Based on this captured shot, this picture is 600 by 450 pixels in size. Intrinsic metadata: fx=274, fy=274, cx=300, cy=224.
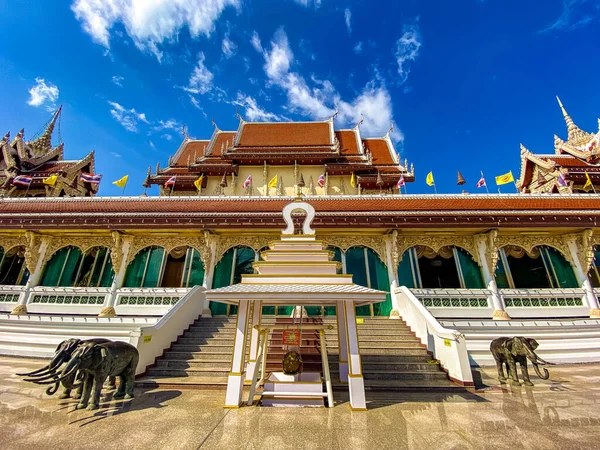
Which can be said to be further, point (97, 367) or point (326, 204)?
point (326, 204)

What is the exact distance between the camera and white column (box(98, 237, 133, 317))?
991 centimetres

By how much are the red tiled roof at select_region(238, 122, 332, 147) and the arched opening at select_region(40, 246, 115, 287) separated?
12.2 m

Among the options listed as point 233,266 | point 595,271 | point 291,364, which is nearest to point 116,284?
point 233,266

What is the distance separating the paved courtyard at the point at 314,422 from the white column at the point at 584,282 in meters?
6.71

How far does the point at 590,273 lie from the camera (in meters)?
10.7

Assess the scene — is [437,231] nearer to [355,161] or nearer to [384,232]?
[384,232]

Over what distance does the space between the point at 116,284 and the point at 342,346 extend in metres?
9.18

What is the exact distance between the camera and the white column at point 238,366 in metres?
4.36

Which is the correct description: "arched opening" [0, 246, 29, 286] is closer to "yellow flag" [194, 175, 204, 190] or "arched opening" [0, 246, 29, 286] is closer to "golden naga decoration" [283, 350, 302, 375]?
"yellow flag" [194, 175, 204, 190]

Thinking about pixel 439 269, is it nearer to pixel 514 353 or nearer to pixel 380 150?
pixel 514 353

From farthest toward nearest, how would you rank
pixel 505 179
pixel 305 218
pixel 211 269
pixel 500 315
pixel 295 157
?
pixel 295 157 → pixel 505 179 → pixel 211 269 → pixel 500 315 → pixel 305 218

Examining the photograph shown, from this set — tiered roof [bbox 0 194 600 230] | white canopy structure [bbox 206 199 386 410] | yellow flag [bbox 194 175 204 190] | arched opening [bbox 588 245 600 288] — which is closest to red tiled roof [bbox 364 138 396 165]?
tiered roof [bbox 0 194 600 230]

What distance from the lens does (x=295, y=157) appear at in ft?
61.8

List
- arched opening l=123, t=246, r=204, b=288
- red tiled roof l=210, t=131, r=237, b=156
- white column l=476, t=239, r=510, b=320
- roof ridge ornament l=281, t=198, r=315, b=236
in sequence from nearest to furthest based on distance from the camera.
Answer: roof ridge ornament l=281, t=198, r=315, b=236 < white column l=476, t=239, r=510, b=320 < arched opening l=123, t=246, r=204, b=288 < red tiled roof l=210, t=131, r=237, b=156
